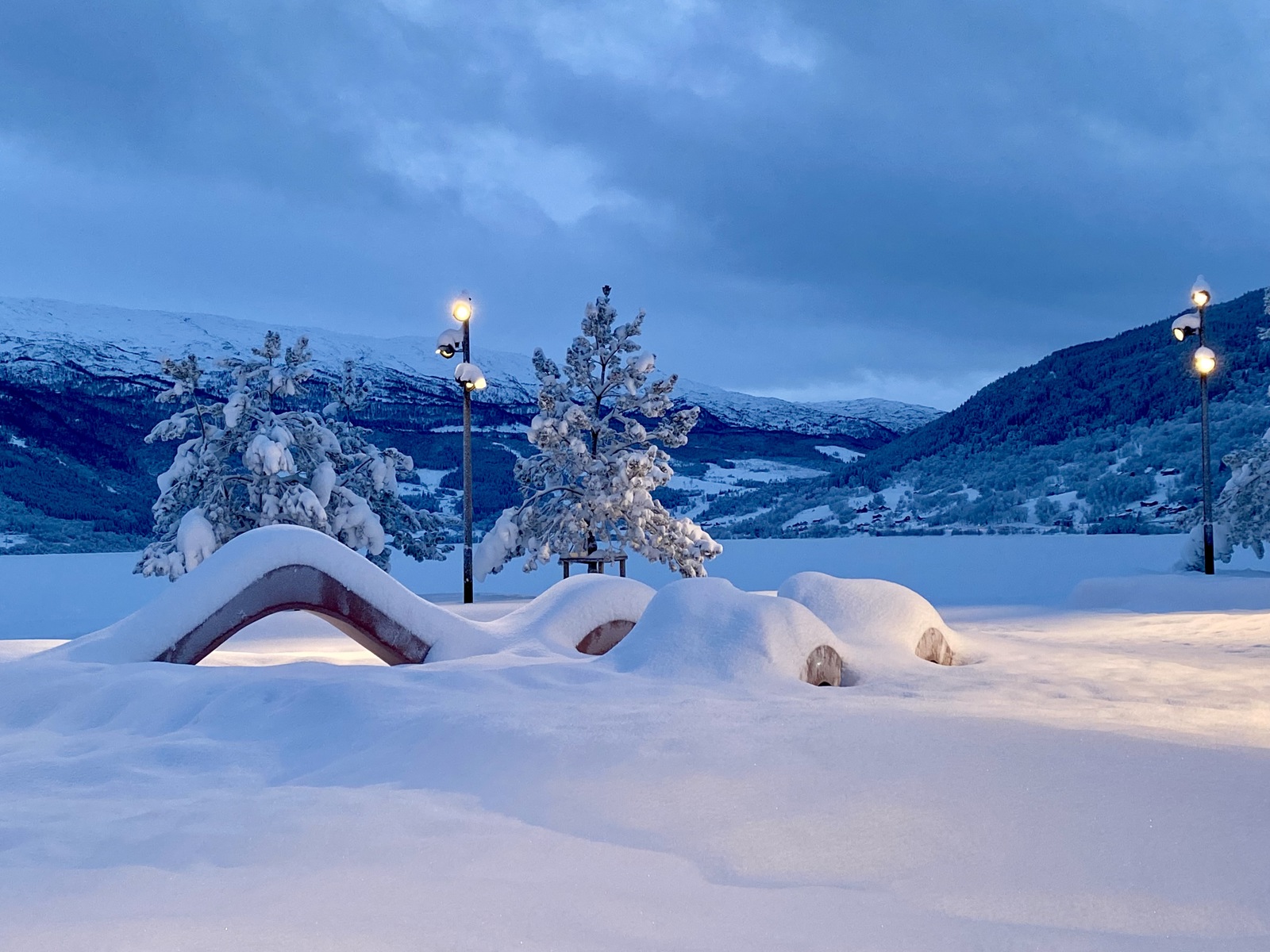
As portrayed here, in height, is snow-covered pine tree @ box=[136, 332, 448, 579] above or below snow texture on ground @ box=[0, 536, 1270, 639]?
above

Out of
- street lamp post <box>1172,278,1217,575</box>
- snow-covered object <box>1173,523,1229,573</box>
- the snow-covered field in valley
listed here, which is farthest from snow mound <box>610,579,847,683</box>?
snow-covered object <box>1173,523,1229,573</box>

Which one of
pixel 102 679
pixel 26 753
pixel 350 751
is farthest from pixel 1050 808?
pixel 102 679

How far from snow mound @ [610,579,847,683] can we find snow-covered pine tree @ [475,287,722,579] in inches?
462

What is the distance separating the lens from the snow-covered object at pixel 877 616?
8656 millimetres

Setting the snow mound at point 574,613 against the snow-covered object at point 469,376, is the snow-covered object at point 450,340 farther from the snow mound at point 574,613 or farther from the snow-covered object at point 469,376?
the snow mound at point 574,613

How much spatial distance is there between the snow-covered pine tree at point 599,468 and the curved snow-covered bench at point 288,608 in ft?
34.2

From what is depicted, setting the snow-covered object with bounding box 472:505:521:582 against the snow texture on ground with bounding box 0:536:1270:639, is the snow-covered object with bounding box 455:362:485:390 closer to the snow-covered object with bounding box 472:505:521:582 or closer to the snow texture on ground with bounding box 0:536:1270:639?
the snow-covered object with bounding box 472:505:521:582

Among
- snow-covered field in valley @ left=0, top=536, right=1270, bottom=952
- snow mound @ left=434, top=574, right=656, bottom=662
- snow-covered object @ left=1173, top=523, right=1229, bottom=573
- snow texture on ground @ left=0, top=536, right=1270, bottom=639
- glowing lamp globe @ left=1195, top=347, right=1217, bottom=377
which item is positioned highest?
glowing lamp globe @ left=1195, top=347, right=1217, bottom=377

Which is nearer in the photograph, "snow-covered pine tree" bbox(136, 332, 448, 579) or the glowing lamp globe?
the glowing lamp globe

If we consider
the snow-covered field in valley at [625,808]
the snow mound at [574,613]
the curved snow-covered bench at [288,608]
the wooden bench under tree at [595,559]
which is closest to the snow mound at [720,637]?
the snow-covered field in valley at [625,808]

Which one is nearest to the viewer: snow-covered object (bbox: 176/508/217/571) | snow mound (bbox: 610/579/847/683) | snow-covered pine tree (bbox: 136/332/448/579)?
snow mound (bbox: 610/579/847/683)

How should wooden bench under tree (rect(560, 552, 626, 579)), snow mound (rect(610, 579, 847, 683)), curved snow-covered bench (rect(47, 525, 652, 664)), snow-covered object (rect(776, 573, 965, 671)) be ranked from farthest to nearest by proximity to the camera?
wooden bench under tree (rect(560, 552, 626, 579)) → snow-covered object (rect(776, 573, 965, 671)) → curved snow-covered bench (rect(47, 525, 652, 664)) → snow mound (rect(610, 579, 847, 683))

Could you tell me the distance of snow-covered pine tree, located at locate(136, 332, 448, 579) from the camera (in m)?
19.0

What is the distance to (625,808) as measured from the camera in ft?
13.3
